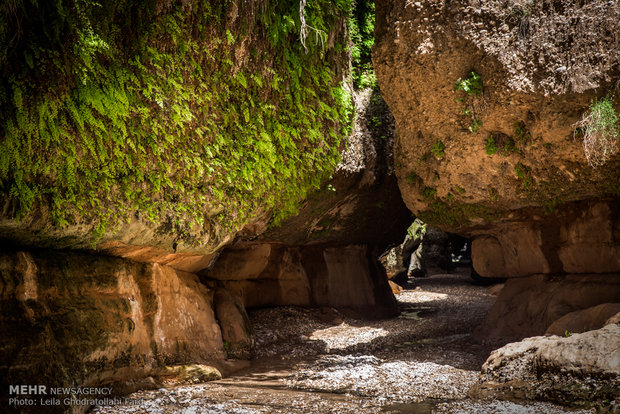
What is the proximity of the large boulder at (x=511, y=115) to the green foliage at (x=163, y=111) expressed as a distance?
1.62 metres

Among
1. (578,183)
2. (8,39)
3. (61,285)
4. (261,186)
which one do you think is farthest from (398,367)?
(8,39)

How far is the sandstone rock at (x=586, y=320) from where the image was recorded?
23.3ft

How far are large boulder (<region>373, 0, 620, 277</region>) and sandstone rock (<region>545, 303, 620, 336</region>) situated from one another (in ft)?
5.15

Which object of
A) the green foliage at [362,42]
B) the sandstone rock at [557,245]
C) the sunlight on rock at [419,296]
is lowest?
the sunlight on rock at [419,296]

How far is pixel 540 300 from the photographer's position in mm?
9336

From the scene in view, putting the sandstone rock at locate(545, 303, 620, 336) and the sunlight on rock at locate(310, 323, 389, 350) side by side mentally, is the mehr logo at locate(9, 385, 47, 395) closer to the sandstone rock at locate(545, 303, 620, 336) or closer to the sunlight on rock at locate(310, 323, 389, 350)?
the sunlight on rock at locate(310, 323, 389, 350)

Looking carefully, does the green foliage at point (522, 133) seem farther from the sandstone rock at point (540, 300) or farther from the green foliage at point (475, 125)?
the sandstone rock at point (540, 300)

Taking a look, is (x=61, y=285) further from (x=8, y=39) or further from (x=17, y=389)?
(x=8, y=39)

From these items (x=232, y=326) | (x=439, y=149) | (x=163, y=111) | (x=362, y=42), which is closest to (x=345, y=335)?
(x=232, y=326)

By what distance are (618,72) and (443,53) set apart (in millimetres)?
2686

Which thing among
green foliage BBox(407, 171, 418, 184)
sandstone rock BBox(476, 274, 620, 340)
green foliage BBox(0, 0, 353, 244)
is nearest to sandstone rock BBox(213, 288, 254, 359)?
green foliage BBox(0, 0, 353, 244)

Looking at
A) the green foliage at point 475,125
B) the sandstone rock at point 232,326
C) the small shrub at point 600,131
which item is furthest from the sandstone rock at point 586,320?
the sandstone rock at point 232,326

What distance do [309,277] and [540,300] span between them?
254 inches

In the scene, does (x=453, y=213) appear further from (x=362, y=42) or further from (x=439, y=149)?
(x=362, y=42)
